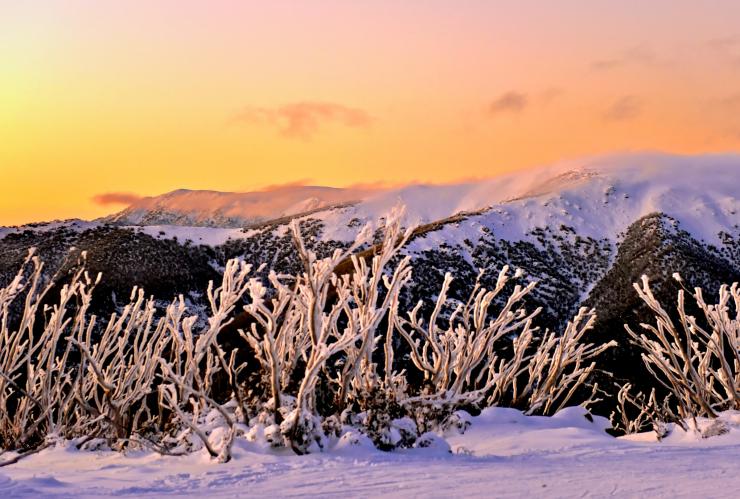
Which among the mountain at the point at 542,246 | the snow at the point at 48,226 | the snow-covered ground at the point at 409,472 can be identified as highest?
the snow at the point at 48,226

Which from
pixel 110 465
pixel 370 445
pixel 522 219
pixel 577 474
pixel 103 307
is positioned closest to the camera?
pixel 577 474

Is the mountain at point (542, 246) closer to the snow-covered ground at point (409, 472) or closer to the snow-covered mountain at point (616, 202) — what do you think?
the snow-covered mountain at point (616, 202)

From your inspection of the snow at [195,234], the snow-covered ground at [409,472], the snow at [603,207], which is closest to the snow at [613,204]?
the snow at [603,207]

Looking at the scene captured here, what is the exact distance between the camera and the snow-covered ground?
4801mm

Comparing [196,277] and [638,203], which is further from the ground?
[638,203]

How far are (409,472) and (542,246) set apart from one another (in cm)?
4407

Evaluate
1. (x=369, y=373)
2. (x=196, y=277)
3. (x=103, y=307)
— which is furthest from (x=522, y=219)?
(x=369, y=373)

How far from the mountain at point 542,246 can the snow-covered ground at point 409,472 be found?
20.9 meters

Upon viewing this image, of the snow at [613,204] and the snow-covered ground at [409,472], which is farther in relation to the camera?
the snow at [613,204]

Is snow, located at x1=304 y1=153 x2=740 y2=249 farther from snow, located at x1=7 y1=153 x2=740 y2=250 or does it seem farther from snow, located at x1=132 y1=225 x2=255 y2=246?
snow, located at x1=132 y1=225 x2=255 y2=246

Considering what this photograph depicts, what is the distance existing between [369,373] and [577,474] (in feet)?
9.13

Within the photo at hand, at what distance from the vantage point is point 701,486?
16.1 feet

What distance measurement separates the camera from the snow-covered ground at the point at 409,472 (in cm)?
480

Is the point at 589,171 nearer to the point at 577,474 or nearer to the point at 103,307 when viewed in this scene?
the point at 103,307
